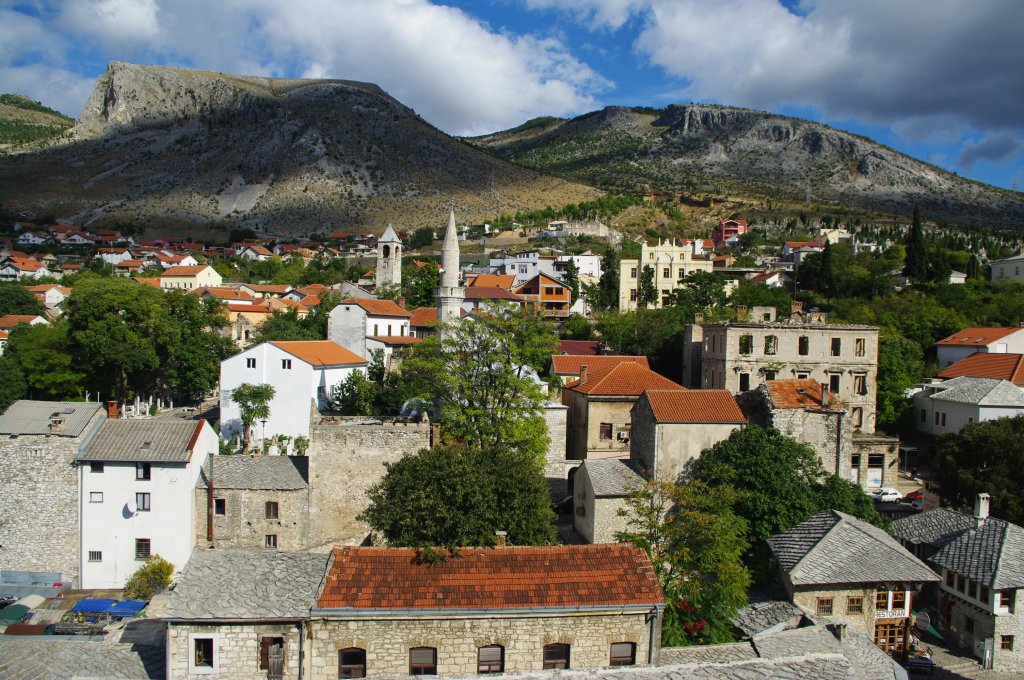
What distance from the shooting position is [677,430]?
27.7 m

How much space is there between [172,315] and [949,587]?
46.6 metres

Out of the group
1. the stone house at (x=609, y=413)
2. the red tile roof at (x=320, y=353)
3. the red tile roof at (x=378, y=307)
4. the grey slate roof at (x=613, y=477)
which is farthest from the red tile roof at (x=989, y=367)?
the red tile roof at (x=378, y=307)

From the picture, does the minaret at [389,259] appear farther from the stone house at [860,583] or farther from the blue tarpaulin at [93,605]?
the stone house at [860,583]

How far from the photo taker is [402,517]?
20.0m

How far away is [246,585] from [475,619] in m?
5.32

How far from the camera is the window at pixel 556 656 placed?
1593cm

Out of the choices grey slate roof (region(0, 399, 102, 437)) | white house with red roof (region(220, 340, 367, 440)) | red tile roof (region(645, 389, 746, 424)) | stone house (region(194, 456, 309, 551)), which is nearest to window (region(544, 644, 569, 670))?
red tile roof (region(645, 389, 746, 424))

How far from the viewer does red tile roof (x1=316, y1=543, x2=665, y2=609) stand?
15805 millimetres

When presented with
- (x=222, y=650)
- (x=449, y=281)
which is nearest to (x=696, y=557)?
(x=222, y=650)

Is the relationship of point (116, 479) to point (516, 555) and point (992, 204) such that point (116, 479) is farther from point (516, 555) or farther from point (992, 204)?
point (992, 204)

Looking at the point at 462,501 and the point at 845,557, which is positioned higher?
the point at 462,501

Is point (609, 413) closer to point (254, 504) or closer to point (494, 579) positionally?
point (254, 504)

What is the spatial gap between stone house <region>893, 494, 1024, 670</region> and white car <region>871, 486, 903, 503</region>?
6.25 metres

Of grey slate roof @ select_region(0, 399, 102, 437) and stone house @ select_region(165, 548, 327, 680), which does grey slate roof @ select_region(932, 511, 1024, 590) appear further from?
grey slate roof @ select_region(0, 399, 102, 437)
